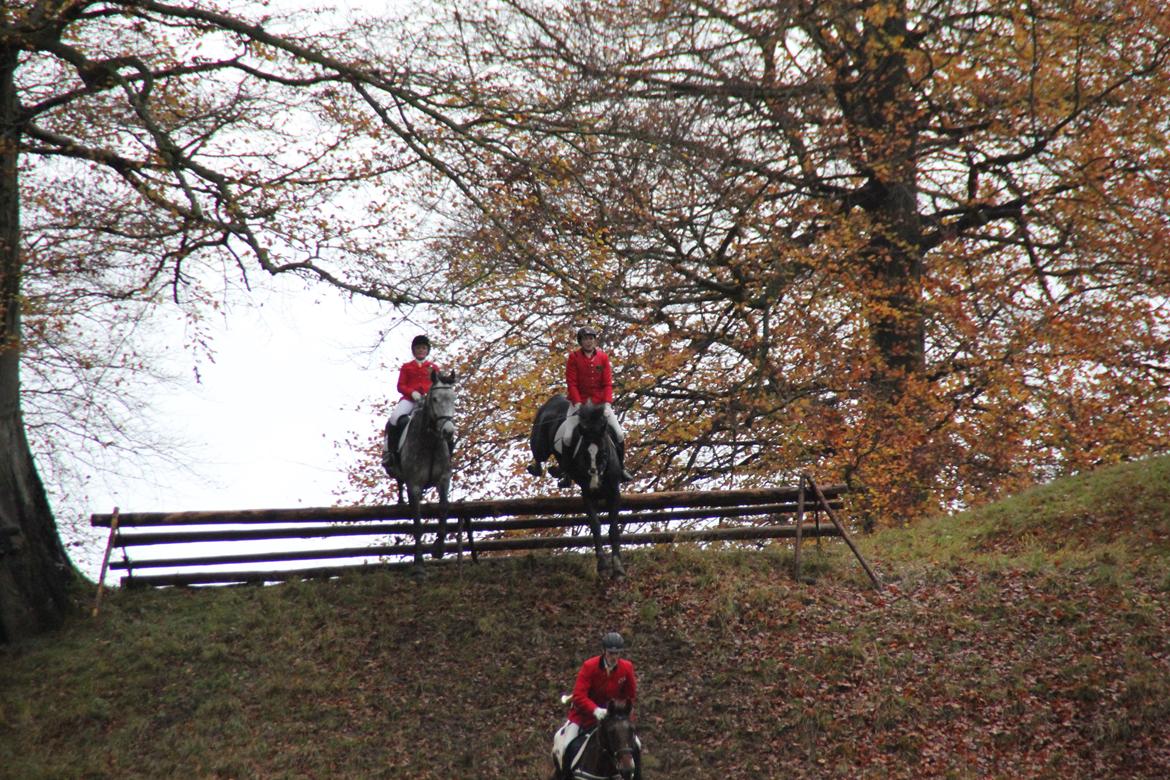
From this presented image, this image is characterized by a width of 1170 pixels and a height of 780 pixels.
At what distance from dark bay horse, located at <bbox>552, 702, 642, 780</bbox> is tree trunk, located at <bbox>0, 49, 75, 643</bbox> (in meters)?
8.08

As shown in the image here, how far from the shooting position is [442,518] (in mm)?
14156

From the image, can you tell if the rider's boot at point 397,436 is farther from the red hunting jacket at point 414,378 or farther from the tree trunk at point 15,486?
the tree trunk at point 15,486

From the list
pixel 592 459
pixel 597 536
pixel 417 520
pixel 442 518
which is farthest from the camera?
pixel 442 518

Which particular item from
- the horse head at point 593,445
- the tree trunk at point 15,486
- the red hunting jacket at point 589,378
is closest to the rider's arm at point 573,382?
the red hunting jacket at point 589,378

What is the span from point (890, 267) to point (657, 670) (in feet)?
42.7

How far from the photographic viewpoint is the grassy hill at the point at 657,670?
33.6 feet

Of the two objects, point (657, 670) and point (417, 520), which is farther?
point (417, 520)

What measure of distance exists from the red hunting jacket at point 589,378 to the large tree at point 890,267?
176 inches

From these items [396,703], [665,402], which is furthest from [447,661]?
[665,402]

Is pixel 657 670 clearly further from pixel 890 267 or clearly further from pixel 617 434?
pixel 890 267

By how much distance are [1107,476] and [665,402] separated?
8225mm

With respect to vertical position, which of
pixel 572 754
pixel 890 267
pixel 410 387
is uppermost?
pixel 890 267

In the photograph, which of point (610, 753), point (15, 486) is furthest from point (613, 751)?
point (15, 486)

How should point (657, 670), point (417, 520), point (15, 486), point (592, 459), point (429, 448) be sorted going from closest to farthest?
point (657, 670), point (592, 459), point (15, 486), point (429, 448), point (417, 520)
